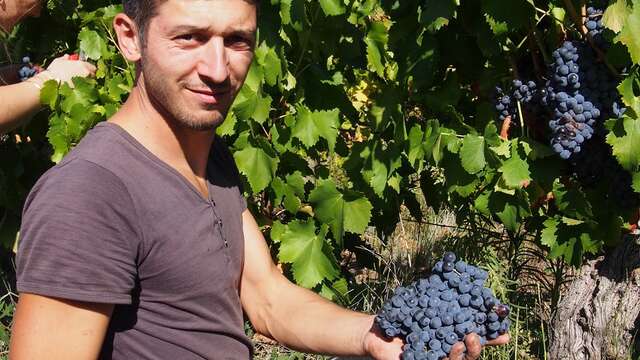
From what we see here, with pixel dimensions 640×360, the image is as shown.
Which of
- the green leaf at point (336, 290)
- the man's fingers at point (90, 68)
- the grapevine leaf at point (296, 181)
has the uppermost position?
the man's fingers at point (90, 68)

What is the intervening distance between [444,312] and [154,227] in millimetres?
544

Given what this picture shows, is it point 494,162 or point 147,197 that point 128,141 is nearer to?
point 147,197

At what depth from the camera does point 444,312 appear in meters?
1.56

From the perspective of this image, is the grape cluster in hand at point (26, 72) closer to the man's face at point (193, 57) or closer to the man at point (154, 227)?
the man at point (154, 227)

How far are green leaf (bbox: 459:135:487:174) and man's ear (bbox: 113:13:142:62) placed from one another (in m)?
1.19

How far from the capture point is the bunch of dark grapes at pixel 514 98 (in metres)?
2.59

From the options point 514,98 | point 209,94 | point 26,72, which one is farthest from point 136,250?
point 26,72

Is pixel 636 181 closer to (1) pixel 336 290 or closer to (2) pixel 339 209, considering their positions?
(2) pixel 339 209

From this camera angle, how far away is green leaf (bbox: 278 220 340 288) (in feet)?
10.1

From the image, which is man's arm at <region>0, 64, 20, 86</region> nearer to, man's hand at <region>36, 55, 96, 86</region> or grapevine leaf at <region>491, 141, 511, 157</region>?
man's hand at <region>36, 55, 96, 86</region>

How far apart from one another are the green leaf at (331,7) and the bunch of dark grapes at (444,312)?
1.32 metres

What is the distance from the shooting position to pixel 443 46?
280 centimetres

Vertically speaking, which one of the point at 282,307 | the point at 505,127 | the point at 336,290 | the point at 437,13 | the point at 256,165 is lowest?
the point at 336,290

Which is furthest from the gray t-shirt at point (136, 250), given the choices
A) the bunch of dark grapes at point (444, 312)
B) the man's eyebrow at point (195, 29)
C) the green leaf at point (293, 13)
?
the green leaf at point (293, 13)
